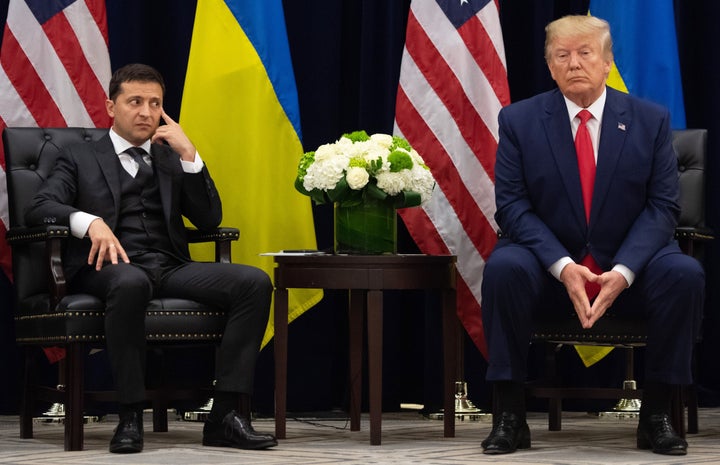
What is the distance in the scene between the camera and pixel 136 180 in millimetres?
4320

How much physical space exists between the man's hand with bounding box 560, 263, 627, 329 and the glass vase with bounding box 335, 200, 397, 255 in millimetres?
688

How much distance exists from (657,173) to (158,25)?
2.32 meters

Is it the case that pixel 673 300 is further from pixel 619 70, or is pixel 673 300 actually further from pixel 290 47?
pixel 290 47

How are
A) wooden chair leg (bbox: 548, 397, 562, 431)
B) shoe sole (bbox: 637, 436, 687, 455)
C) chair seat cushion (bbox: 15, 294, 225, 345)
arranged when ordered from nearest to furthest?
1. shoe sole (bbox: 637, 436, 687, 455)
2. chair seat cushion (bbox: 15, 294, 225, 345)
3. wooden chair leg (bbox: 548, 397, 562, 431)

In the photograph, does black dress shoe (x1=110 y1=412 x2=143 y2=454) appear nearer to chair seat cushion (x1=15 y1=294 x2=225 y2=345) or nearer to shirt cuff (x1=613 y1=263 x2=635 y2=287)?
chair seat cushion (x1=15 y1=294 x2=225 y2=345)

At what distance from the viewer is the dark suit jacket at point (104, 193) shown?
412 cm

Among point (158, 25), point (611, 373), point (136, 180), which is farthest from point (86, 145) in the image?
point (611, 373)

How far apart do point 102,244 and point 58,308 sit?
246mm

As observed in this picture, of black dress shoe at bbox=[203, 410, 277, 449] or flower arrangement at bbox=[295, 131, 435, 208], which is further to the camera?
flower arrangement at bbox=[295, 131, 435, 208]

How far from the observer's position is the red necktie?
407 centimetres

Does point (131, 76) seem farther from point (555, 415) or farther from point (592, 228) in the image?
point (555, 415)

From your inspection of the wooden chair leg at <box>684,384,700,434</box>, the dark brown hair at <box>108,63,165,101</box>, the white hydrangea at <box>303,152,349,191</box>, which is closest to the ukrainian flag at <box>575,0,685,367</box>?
the wooden chair leg at <box>684,384,700,434</box>

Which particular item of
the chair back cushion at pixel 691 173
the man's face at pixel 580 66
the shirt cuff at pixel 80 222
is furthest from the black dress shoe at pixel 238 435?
the chair back cushion at pixel 691 173

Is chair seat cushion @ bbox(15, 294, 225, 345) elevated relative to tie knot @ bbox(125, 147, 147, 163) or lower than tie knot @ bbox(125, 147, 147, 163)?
lower
